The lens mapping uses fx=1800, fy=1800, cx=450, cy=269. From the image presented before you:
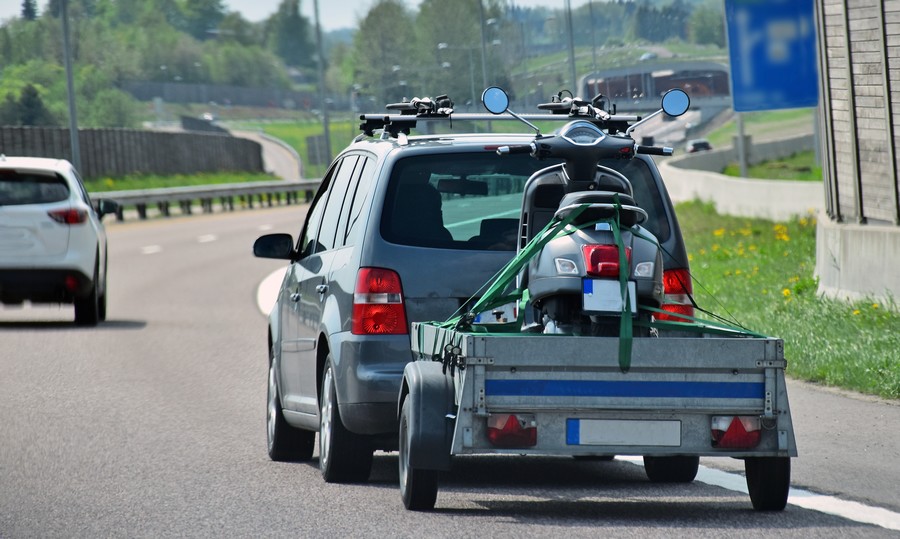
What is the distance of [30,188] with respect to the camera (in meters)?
19.4

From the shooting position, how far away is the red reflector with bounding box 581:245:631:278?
7211 millimetres

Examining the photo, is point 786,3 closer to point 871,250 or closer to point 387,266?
point 871,250

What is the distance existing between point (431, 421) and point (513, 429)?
387mm

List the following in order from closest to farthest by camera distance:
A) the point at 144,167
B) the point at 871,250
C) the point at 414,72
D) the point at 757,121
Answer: the point at 871,250 → the point at 414,72 → the point at 144,167 → the point at 757,121

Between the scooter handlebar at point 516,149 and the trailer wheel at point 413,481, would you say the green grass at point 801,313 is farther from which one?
the trailer wheel at point 413,481

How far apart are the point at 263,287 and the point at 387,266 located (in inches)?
675

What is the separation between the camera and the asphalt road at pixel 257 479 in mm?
7180

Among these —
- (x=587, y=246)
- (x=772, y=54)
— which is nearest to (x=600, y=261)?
(x=587, y=246)

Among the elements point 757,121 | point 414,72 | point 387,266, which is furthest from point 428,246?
point 757,121

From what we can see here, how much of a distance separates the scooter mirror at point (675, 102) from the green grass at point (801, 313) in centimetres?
86

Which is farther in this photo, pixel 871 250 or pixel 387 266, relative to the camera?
pixel 871 250

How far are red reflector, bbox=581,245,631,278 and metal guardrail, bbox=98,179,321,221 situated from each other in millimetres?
38159

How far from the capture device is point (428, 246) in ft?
27.1

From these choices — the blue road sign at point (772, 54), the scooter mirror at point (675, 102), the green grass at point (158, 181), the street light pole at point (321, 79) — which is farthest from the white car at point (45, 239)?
the street light pole at point (321, 79)
